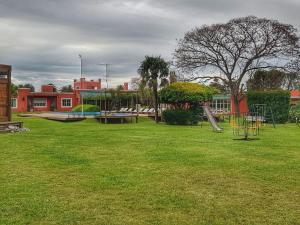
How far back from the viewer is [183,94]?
A: 1134 inches

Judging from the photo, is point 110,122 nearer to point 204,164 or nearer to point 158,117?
point 158,117

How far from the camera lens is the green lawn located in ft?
18.7

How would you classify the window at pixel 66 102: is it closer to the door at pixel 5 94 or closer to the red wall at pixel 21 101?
the red wall at pixel 21 101

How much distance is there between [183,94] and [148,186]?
21.6 meters

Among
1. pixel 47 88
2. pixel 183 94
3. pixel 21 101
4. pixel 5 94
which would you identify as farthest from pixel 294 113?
pixel 47 88

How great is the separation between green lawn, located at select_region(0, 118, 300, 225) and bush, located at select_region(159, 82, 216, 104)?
16.4 meters

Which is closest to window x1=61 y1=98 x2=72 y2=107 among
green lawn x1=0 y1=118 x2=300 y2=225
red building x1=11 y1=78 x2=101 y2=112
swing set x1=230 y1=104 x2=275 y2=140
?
red building x1=11 y1=78 x2=101 y2=112

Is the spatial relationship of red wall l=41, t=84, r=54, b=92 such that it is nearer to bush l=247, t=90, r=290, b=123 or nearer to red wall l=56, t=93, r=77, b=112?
red wall l=56, t=93, r=77, b=112

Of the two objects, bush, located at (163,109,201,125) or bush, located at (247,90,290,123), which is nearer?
bush, located at (163,109,201,125)

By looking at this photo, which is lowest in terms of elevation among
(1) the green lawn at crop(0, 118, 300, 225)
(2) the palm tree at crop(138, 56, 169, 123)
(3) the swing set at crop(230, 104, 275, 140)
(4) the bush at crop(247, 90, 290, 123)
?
(1) the green lawn at crop(0, 118, 300, 225)

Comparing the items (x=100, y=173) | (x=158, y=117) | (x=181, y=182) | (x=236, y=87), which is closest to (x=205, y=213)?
(x=181, y=182)

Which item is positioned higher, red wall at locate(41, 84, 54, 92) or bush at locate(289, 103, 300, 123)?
red wall at locate(41, 84, 54, 92)

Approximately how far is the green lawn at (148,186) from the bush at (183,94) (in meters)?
16.4

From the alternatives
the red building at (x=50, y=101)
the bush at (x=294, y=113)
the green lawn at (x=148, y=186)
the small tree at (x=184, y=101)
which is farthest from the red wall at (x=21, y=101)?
the green lawn at (x=148, y=186)
